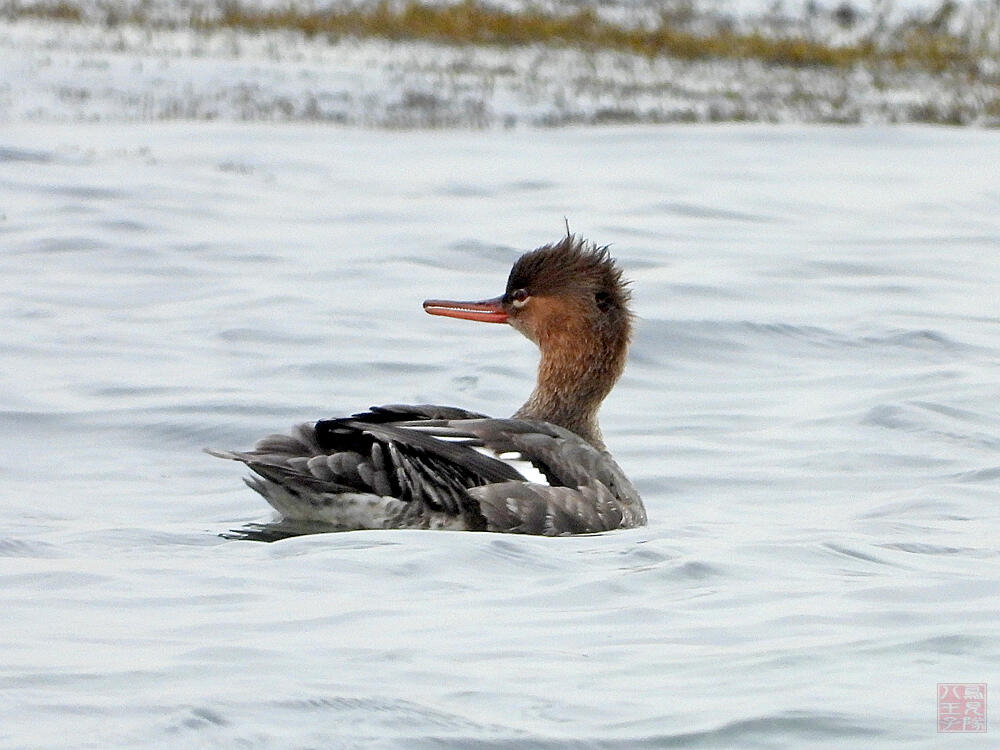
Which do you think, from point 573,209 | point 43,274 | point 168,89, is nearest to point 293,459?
point 43,274

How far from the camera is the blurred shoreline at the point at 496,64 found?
67.6ft

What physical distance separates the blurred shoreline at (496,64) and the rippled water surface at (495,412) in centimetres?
128

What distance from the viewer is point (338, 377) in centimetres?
1057

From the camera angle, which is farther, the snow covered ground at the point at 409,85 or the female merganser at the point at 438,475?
the snow covered ground at the point at 409,85

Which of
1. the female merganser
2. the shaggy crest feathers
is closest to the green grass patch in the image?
the shaggy crest feathers

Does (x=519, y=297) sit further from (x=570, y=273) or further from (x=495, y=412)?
(x=495, y=412)

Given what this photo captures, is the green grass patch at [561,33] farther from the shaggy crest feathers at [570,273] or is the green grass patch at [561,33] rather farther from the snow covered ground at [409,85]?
the shaggy crest feathers at [570,273]

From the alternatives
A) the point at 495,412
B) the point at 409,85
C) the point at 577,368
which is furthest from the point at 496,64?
the point at 577,368

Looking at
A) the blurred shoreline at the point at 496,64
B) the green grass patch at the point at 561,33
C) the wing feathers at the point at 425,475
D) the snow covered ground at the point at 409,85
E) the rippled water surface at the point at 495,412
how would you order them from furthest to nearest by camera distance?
the green grass patch at the point at 561,33
the blurred shoreline at the point at 496,64
the snow covered ground at the point at 409,85
the wing feathers at the point at 425,475
the rippled water surface at the point at 495,412

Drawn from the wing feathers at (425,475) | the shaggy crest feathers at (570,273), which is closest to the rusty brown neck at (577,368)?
the shaggy crest feathers at (570,273)

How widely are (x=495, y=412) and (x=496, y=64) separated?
1511cm

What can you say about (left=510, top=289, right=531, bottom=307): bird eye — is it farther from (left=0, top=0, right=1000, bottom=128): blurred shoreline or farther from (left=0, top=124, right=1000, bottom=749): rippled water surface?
(left=0, top=0, right=1000, bottom=128): blurred shoreline

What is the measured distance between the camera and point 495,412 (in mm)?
10023

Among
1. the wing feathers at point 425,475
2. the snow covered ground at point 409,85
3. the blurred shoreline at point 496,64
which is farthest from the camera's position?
the blurred shoreline at point 496,64
